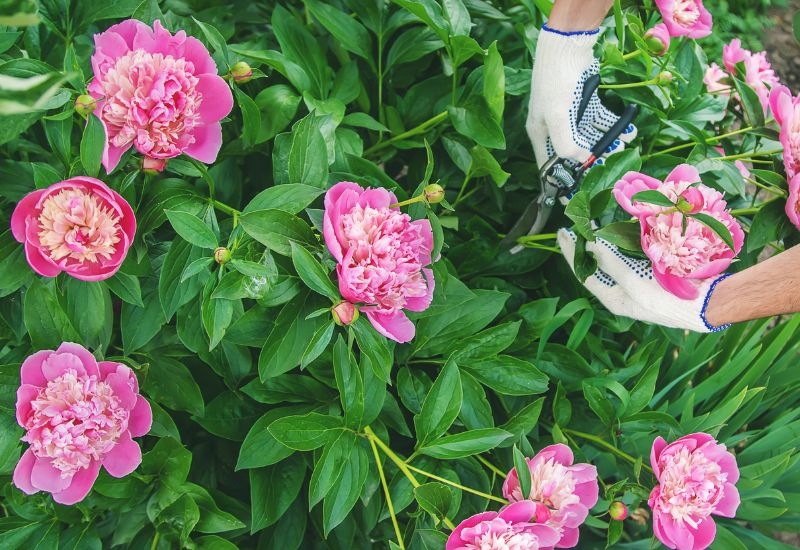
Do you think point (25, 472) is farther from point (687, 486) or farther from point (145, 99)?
point (687, 486)

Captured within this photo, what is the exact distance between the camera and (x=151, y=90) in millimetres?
646

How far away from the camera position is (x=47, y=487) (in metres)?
0.66

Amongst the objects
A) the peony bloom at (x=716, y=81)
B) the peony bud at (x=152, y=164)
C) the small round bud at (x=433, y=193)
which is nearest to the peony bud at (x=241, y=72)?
the peony bud at (x=152, y=164)

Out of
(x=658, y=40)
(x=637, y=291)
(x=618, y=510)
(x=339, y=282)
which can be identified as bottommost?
(x=618, y=510)

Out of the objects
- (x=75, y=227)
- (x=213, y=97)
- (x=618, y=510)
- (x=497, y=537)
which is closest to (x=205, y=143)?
(x=213, y=97)

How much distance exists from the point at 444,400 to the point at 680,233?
1.10ft

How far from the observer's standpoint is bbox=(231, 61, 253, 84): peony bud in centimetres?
72

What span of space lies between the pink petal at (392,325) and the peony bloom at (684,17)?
2.17 ft

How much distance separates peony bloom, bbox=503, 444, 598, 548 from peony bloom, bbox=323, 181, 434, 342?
9.3 inches

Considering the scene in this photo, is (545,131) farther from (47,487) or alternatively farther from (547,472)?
(47,487)

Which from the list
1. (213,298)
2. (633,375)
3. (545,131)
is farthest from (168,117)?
(633,375)

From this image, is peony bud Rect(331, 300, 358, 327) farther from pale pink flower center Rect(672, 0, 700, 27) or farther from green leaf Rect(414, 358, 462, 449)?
pale pink flower center Rect(672, 0, 700, 27)

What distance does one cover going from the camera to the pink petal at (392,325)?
65 centimetres

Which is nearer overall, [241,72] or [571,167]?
[241,72]
